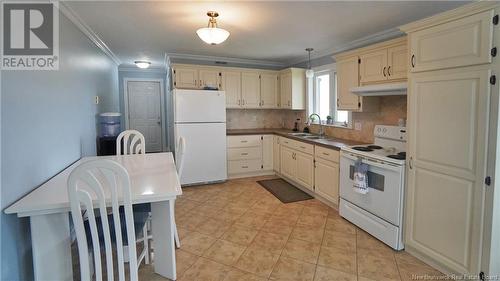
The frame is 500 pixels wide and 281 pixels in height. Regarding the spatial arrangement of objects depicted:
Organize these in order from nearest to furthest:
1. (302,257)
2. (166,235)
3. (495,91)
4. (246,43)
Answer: (495,91) → (166,235) → (302,257) → (246,43)

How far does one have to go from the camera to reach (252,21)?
116 inches

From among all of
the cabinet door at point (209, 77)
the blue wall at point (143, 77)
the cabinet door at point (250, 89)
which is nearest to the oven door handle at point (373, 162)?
the cabinet door at point (250, 89)

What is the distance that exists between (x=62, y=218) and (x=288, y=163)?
11.1ft

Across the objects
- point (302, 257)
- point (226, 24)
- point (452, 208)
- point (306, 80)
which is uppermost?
point (226, 24)

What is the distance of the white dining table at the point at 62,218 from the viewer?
1542mm

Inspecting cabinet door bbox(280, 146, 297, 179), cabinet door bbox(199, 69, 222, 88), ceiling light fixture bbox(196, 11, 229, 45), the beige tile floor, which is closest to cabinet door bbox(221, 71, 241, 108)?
cabinet door bbox(199, 69, 222, 88)

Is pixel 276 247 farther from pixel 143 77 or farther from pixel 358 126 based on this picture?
pixel 143 77

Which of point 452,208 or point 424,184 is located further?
point 424,184

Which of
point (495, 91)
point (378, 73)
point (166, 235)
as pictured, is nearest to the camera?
point (495, 91)

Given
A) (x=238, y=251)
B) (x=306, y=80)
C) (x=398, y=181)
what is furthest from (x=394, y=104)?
(x=238, y=251)

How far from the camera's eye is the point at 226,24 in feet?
10.1

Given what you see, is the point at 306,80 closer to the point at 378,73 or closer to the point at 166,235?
the point at 378,73

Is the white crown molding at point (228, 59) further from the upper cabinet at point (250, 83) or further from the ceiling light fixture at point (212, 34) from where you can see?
the ceiling light fixture at point (212, 34)

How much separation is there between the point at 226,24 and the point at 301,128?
8.89 feet
